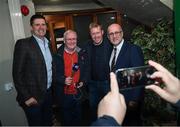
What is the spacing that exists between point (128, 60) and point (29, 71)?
1.02 m

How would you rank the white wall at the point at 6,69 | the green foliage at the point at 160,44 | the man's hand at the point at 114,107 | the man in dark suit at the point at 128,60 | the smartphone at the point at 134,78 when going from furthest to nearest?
the green foliage at the point at 160,44, the white wall at the point at 6,69, the man in dark suit at the point at 128,60, the smartphone at the point at 134,78, the man's hand at the point at 114,107

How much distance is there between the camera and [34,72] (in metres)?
2.76

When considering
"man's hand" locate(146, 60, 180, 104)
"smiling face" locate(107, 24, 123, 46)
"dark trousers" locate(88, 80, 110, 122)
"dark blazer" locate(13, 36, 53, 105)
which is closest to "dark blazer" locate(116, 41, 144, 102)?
"smiling face" locate(107, 24, 123, 46)

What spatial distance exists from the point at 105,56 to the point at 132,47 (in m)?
0.34

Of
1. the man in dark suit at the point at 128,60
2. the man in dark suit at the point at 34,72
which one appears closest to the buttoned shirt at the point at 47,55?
the man in dark suit at the point at 34,72

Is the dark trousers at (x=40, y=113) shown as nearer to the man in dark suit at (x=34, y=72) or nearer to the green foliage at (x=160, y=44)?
the man in dark suit at (x=34, y=72)

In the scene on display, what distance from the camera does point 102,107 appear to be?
0.85m

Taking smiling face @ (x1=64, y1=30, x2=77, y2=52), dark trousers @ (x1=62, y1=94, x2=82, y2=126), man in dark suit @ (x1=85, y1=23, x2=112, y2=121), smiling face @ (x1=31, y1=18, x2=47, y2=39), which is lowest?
dark trousers @ (x1=62, y1=94, x2=82, y2=126)

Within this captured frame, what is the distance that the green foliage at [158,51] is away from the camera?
11.6 ft

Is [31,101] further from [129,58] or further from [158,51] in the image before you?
[158,51]

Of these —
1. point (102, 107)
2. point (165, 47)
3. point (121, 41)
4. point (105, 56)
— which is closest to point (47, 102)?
point (105, 56)

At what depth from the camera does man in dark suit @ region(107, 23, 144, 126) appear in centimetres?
271

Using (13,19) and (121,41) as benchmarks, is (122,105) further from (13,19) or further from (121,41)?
(13,19)

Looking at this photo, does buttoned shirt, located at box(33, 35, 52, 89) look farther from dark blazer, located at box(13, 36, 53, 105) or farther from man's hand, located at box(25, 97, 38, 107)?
man's hand, located at box(25, 97, 38, 107)
